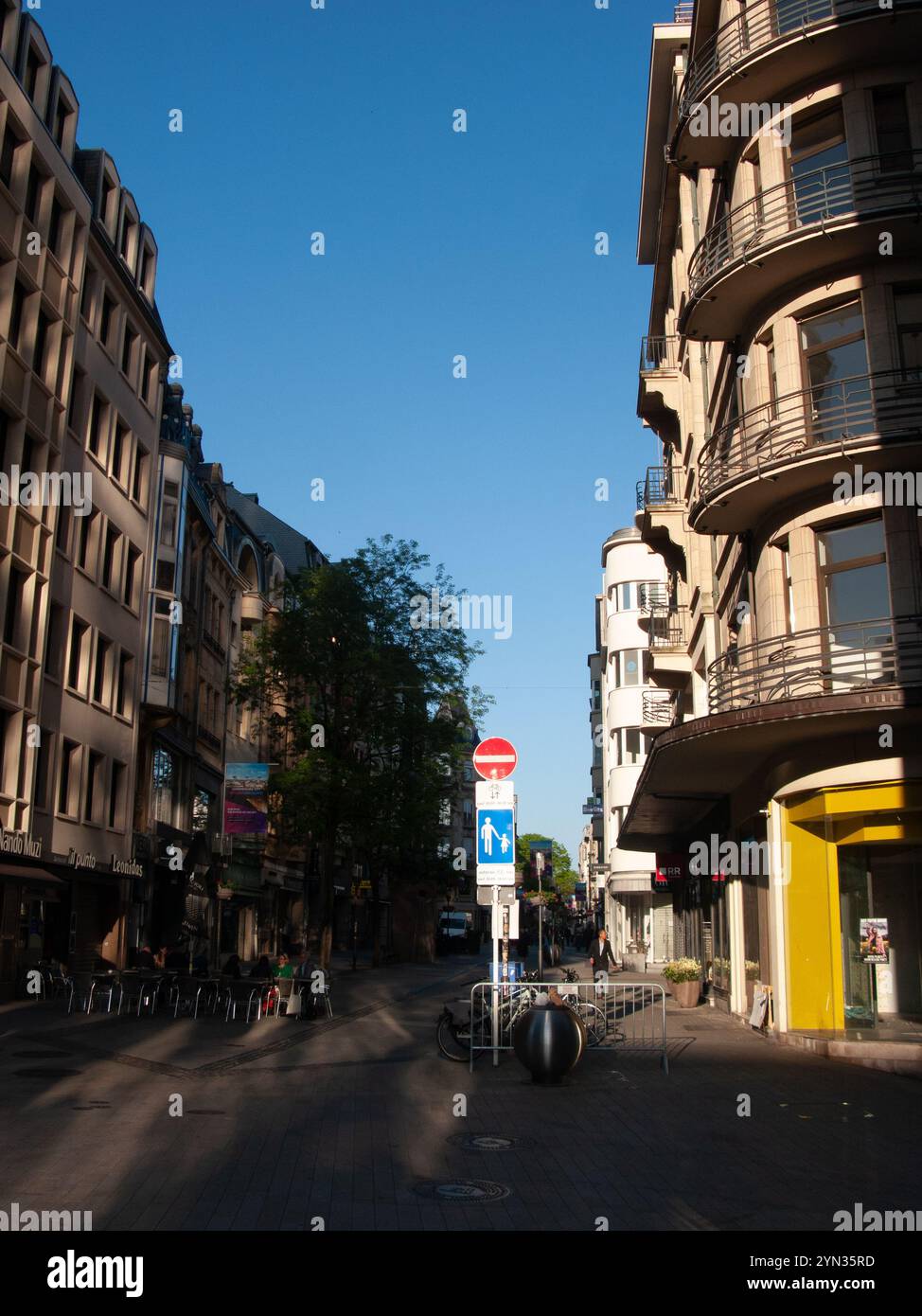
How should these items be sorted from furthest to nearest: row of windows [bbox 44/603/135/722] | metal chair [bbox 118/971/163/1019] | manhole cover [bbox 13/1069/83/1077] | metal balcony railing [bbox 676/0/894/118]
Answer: row of windows [bbox 44/603/135/722] < metal chair [bbox 118/971/163/1019] < metal balcony railing [bbox 676/0/894/118] < manhole cover [bbox 13/1069/83/1077]

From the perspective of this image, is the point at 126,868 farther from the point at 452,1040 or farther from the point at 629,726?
the point at 629,726

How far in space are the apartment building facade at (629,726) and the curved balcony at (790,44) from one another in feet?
97.6

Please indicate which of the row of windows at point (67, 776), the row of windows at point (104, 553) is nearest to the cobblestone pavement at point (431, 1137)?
the row of windows at point (67, 776)

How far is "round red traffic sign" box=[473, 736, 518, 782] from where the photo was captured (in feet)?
52.3

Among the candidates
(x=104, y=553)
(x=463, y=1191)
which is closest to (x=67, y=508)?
(x=104, y=553)

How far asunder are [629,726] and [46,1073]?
4335cm

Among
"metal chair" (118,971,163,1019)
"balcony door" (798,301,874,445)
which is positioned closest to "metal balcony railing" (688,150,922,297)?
"balcony door" (798,301,874,445)

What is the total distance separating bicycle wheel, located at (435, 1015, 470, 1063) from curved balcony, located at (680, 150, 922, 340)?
1237 cm

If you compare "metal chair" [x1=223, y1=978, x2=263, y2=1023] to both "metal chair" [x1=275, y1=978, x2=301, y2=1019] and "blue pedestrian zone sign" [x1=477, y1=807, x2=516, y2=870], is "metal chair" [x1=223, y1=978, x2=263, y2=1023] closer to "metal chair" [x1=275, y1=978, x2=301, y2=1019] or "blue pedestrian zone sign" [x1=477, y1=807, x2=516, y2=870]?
"metal chair" [x1=275, y1=978, x2=301, y2=1019]

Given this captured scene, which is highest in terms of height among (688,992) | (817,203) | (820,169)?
(820,169)

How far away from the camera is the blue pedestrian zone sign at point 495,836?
1595cm

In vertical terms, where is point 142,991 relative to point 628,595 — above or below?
below

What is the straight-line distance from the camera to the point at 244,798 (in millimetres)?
38812
